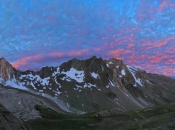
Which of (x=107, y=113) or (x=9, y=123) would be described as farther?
(x=107, y=113)

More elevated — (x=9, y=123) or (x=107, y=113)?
(x=9, y=123)

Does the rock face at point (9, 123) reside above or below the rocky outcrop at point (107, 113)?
above

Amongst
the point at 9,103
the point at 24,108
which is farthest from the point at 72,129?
the point at 9,103

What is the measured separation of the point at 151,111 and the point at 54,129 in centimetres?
6170

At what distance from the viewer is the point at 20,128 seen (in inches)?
852

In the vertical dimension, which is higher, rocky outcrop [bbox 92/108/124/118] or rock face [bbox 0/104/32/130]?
rock face [bbox 0/104/32/130]

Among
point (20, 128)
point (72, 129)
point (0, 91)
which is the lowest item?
point (72, 129)

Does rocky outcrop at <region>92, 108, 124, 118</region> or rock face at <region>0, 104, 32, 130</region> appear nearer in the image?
rock face at <region>0, 104, 32, 130</region>

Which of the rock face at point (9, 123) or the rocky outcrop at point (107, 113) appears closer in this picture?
the rock face at point (9, 123)

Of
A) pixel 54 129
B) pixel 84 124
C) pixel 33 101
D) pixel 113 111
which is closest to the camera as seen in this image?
pixel 54 129

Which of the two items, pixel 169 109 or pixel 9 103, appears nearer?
pixel 169 109

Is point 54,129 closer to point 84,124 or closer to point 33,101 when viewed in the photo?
point 84,124

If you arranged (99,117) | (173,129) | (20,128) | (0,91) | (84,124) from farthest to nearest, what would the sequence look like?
(0,91), (99,117), (84,124), (173,129), (20,128)

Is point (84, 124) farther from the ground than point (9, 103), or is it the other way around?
point (9, 103)
